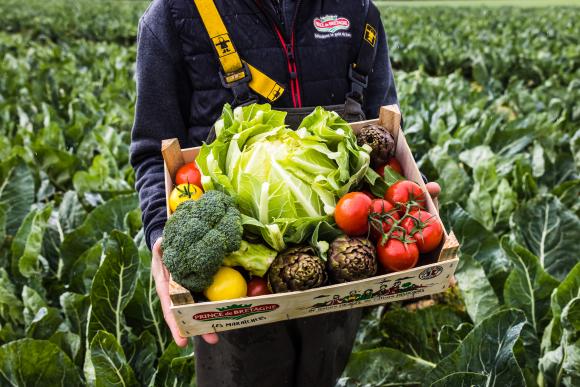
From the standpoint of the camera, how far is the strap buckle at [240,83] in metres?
1.83

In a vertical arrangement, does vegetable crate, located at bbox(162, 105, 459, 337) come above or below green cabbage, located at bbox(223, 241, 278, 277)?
below

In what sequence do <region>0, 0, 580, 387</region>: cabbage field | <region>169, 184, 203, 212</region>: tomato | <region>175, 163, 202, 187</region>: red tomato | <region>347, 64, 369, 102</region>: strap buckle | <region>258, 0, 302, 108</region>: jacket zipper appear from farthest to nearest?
1. <region>0, 0, 580, 387</region>: cabbage field
2. <region>347, 64, 369, 102</region>: strap buckle
3. <region>258, 0, 302, 108</region>: jacket zipper
4. <region>175, 163, 202, 187</region>: red tomato
5. <region>169, 184, 203, 212</region>: tomato

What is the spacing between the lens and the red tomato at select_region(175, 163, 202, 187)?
1.74 metres

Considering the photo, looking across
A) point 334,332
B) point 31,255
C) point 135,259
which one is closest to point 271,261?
point 334,332

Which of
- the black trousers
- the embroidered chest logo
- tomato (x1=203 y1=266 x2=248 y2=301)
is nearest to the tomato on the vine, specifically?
tomato (x1=203 y1=266 x2=248 y2=301)

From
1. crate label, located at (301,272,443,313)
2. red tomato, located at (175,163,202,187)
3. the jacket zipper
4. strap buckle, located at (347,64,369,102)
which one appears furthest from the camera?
strap buckle, located at (347,64,369,102)

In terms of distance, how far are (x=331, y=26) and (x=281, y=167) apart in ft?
2.25

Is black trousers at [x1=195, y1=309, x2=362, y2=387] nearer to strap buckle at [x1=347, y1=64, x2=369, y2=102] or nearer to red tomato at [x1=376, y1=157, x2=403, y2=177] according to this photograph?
red tomato at [x1=376, y1=157, x2=403, y2=177]

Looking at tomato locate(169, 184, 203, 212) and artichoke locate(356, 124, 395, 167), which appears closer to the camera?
tomato locate(169, 184, 203, 212)

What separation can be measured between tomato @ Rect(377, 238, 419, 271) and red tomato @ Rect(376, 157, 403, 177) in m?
0.37

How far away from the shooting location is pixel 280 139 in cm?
174

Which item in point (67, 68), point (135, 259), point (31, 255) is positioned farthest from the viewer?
point (67, 68)

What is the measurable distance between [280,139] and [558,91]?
5.96m

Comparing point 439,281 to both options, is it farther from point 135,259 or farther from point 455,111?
point 455,111
